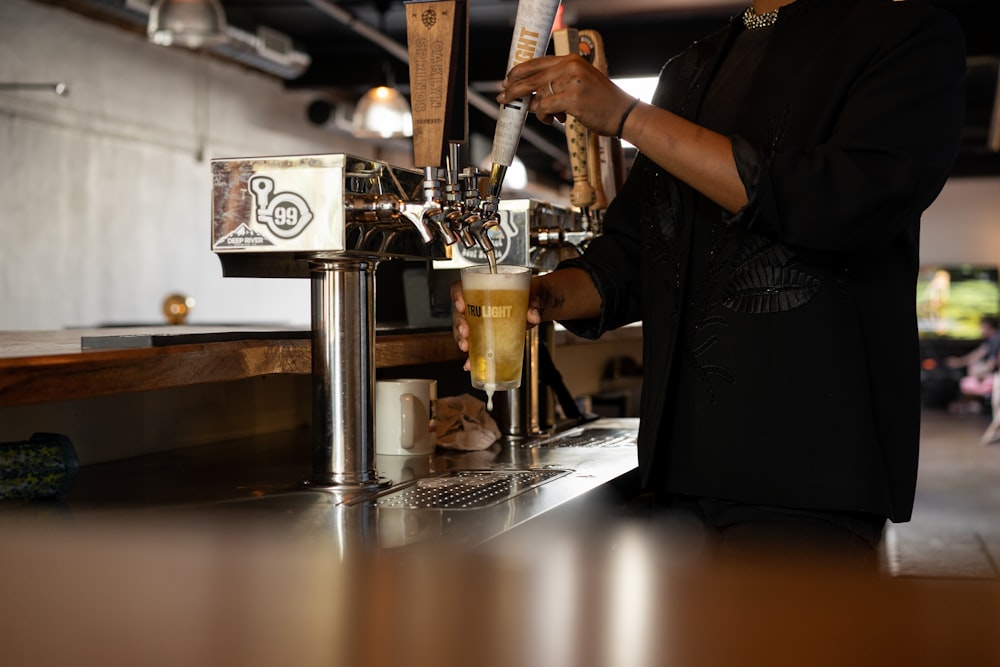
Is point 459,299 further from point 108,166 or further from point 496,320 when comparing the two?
point 108,166

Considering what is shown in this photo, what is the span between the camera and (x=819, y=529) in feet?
4.43

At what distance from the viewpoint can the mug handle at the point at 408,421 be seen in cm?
171

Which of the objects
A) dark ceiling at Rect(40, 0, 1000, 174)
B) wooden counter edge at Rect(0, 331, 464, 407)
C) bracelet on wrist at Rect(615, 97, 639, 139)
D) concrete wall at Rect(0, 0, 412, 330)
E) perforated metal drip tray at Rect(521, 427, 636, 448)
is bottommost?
perforated metal drip tray at Rect(521, 427, 636, 448)

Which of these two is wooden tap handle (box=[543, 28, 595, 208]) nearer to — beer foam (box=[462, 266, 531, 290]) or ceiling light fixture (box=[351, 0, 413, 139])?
beer foam (box=[462, 266, 531, 290])

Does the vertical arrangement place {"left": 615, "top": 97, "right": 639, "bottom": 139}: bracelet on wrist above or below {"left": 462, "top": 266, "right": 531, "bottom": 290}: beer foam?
above

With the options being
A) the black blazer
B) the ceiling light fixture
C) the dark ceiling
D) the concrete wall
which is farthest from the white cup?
the dark ceiling

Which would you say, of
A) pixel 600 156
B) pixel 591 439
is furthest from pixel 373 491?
pixel 600 156

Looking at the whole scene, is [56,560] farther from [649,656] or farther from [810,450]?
[810,450]

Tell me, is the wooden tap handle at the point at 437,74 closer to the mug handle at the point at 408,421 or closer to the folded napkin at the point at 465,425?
the mug handle at the point at 408,421

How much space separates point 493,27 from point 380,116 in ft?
8.30

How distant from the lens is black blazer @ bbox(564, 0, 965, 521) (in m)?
1.28

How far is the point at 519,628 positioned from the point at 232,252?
0.87 meters

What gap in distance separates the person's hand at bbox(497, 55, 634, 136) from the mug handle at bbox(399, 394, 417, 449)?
559 millimetres

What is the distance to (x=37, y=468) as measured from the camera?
1.26 m
